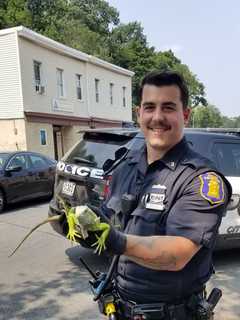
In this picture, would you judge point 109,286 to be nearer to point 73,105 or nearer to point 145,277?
point 145,277

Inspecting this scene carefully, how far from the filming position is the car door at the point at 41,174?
30.3 feet

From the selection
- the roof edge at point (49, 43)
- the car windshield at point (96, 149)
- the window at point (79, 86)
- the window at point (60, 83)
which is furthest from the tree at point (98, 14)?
the car windshield at point (96, 149)

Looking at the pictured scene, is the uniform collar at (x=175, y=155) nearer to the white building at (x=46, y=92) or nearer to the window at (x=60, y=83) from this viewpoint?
the white building at (x=46, y=92)

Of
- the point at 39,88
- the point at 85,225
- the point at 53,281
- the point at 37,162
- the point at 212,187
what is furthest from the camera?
the point at 39,88

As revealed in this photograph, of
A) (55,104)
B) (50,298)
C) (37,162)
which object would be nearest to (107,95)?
(55,104)

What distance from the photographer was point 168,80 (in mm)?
1707

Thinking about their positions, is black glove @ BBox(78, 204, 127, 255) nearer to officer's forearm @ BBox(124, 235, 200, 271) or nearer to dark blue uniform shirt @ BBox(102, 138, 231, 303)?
officer's forearm @ BBox(124, 235, 200, 271)

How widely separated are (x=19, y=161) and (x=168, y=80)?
7.71 meters

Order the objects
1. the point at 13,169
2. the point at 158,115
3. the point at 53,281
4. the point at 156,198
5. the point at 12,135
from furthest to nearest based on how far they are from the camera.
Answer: the point at 12,135, the point at 13,169, the point at 53,281, the point at 158,115, the point at 156,198

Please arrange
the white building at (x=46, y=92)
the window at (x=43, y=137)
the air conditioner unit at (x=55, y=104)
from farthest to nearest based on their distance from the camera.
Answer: the air conditioner unit at (x=55, y=104) < the window at (x=43, y=137) < the white building at (x=46, y=92)

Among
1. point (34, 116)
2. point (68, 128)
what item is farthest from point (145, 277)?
point (68, 128)

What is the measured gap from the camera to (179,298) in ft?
5.39

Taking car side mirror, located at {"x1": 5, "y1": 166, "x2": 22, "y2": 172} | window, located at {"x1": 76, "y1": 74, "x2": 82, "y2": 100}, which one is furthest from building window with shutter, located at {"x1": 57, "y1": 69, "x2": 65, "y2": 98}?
car side mirror, located at {"x1": 5, "y1": 166, "x2": 22, "y2": 172}

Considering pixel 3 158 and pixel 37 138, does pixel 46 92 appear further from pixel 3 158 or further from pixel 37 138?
pixel 3 158
